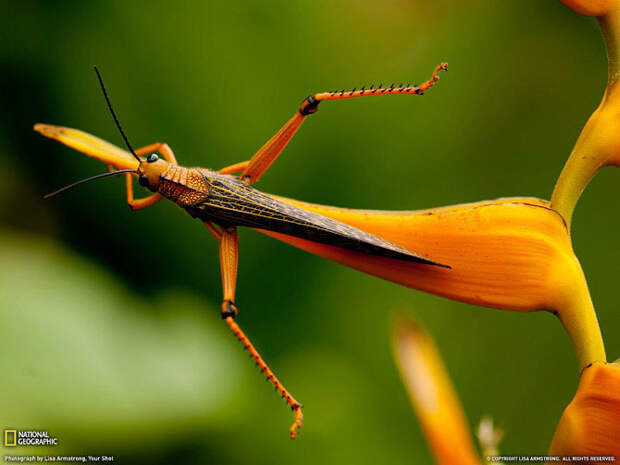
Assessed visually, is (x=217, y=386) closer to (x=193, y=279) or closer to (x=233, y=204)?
(x=193, y=279)

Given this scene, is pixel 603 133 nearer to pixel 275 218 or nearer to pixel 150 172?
pixel 275 218

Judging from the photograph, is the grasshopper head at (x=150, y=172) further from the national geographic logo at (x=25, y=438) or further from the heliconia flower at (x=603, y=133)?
the heliconia flower at (x=603, y=133)

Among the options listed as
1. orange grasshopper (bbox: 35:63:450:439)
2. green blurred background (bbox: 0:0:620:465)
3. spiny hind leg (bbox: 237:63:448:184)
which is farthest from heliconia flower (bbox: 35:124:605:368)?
green blurred background (bbox: 0:0:620:465)

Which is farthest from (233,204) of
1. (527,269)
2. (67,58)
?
(67,58)

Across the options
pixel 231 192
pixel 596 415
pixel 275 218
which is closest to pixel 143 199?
pixel 231 192

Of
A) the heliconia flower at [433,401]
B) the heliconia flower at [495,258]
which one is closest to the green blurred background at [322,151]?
the heliconia flower at [433,401]

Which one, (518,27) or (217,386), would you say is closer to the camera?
(217,386)
